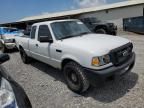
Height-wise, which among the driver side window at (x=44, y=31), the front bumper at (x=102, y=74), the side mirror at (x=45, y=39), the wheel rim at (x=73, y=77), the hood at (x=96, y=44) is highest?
the driver side window at (x=44, y=31)

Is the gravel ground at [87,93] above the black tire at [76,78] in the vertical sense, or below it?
below

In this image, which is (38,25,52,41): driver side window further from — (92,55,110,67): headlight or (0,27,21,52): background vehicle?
(0,27,21,52): background vehicle

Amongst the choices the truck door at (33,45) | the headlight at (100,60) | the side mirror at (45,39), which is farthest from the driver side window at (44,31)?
the headlight at (100,60)

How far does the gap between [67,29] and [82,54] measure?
1.60 metres

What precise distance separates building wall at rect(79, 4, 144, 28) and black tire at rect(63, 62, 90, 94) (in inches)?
843

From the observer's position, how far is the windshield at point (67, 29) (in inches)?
204

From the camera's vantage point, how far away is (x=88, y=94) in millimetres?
4520

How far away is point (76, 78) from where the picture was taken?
4.45 metres

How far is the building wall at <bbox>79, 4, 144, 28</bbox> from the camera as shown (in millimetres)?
23922

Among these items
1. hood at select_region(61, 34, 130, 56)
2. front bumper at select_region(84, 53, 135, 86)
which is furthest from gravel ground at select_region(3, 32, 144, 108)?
hood at select_region(61, 34, 130, 56)

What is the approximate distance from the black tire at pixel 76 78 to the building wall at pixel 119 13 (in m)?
21.4

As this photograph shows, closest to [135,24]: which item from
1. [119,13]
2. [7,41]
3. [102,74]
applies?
[119,13]

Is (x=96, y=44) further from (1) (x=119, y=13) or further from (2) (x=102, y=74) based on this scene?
(1) (x=119, y=13)

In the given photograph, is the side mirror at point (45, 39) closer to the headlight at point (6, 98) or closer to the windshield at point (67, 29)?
the windshield at point (67, 29)
